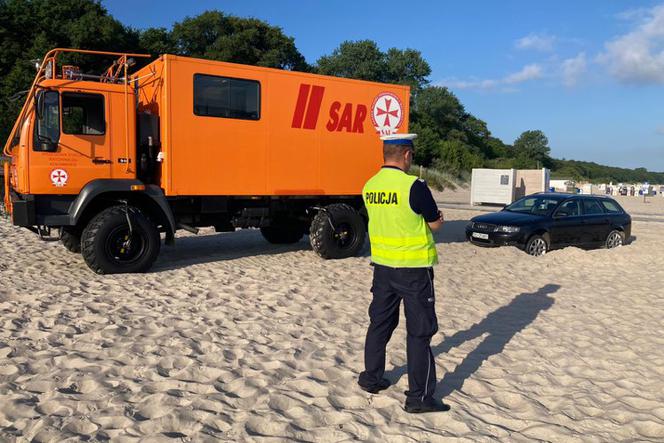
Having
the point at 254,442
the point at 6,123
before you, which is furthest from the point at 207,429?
the point at 6,123

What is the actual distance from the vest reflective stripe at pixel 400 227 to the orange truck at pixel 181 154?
534cm

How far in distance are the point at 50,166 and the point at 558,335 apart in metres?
6.90

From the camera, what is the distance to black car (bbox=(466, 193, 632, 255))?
473 inches

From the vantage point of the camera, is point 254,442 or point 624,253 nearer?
point 254,442

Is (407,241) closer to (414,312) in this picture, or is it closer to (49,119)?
(414,312)

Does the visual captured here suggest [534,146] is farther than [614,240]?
Yes

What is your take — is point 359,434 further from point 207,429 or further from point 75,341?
point 75,341

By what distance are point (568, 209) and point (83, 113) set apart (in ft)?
32.9

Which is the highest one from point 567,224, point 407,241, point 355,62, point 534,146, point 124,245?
point 355,62

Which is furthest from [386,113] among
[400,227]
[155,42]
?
[155,42]

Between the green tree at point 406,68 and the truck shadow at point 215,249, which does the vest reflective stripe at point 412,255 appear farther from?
the green tree at point 406,68

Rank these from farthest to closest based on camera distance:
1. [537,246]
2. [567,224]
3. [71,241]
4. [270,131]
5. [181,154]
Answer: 1. [567,224]
2. [537,246]
3. [71,241]
4. [270,131]
5. [181,154]

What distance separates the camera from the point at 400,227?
390 centimetres

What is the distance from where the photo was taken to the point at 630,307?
297 inches
